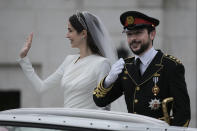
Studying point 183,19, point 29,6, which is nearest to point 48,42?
point 29,6

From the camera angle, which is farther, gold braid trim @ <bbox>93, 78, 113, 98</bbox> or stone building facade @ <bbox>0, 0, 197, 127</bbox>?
stone building facade @ <bbox>0, 0, 197, 127</bbox>

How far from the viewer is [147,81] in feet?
15.3

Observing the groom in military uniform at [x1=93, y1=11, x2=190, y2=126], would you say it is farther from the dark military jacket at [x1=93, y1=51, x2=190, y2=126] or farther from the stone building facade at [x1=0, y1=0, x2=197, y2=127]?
the stone building facade at [x1=0, y1=0, x2=197, y2=127]

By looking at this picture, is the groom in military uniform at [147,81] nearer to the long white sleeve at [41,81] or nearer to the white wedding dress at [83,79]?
the white wedding dress at [83,79]

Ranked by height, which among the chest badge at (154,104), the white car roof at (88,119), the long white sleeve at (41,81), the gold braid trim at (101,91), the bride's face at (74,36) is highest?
the bride's face at (74,36)

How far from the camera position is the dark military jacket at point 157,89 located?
4.52m

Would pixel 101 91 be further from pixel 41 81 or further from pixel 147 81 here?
pixel 41 81

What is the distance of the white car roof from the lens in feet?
12.1

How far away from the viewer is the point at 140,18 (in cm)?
481

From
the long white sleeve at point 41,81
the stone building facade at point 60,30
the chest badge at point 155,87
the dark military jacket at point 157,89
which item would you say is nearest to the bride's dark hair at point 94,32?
the long white sleeve at point 41,81

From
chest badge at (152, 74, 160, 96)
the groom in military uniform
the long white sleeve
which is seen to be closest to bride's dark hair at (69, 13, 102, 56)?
the long white sleeve

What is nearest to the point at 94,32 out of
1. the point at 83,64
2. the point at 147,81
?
the point at 83,64

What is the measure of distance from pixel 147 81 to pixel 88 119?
981 mm

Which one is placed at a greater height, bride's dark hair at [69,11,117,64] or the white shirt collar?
bride's dark hair at [69,11,117,64]
